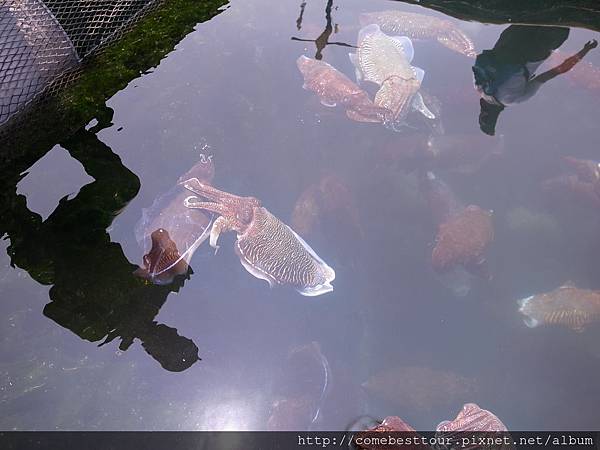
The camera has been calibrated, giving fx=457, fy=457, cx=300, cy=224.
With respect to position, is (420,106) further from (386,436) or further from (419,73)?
(386,436)

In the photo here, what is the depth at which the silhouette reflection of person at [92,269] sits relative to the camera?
2.62m

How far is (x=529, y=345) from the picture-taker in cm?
291

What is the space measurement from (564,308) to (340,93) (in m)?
2.31

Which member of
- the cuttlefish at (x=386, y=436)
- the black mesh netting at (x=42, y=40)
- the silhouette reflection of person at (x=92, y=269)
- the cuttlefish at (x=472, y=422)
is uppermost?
the black mesh netting at (x=42, y=40)

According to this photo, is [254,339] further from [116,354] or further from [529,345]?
[529,345]

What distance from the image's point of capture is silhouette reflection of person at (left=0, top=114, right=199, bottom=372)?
262 cm

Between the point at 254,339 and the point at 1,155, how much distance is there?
2015mm

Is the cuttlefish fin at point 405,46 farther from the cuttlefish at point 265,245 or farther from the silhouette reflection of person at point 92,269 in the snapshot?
the silhouette reflection of person at point 92,269

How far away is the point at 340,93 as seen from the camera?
3836 mm

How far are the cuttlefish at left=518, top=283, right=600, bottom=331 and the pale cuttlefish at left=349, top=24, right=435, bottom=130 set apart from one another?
169cm

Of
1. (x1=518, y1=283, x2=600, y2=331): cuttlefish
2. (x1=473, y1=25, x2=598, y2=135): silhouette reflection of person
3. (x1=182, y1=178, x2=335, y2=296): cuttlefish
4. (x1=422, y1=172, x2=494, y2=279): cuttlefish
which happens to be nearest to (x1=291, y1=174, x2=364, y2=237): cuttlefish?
(x1=182, y1=178, x2=335, y2=296): cuttlefish

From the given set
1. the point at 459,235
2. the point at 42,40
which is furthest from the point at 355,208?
the point at 42,40

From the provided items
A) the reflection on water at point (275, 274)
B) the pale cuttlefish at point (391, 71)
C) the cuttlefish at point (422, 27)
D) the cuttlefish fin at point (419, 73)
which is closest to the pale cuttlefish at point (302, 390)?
the reflection on water at point (275, 274)

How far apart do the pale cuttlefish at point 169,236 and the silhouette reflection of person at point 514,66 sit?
2.48 m
